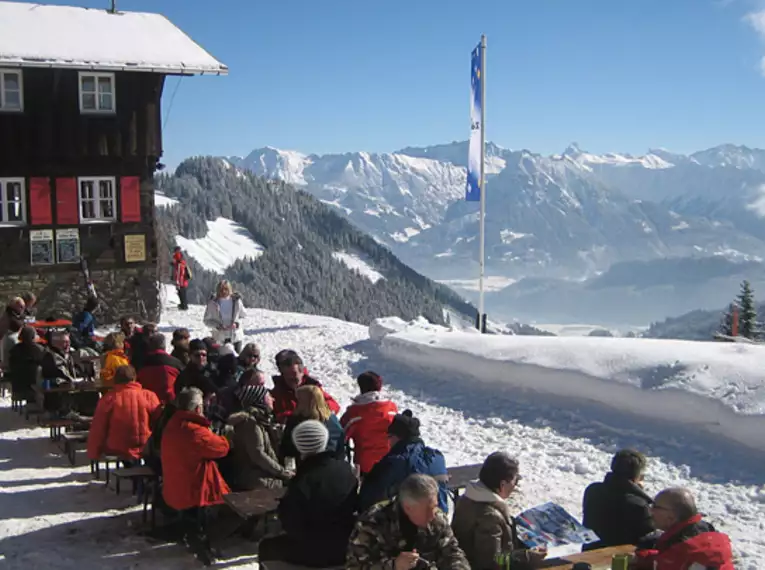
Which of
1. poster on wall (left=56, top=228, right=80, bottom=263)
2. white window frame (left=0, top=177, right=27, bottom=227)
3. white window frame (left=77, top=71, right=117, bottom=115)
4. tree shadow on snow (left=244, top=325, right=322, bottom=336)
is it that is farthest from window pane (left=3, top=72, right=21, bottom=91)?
tree shadow on snow (left=244, top=325, right=322, bottom=336)

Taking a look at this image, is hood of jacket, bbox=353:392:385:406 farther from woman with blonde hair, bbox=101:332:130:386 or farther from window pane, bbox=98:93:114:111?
window pane, bbox=98:93:114:111

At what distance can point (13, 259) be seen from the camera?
19.7 meters

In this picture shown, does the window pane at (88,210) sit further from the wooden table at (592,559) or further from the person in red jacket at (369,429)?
the wooden table at (592,559)

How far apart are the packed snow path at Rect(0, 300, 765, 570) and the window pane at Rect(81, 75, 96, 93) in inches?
400

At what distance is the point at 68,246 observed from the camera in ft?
66.7

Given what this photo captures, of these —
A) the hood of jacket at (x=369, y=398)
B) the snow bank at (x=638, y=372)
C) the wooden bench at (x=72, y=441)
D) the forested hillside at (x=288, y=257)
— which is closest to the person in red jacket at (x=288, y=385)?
the hood of jacket at (x=369, y=398)

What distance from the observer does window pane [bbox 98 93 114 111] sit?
65.5 feet

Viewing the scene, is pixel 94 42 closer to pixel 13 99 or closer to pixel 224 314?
pixel 13 99

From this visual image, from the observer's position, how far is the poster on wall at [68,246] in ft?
66.3

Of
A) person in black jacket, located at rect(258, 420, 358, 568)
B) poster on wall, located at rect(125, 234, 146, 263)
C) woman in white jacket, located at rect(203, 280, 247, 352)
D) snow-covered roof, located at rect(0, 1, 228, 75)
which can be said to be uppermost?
snow-covered roof, located at rect(0, 1, 228, 75)

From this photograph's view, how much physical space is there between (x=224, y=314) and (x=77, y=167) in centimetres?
846

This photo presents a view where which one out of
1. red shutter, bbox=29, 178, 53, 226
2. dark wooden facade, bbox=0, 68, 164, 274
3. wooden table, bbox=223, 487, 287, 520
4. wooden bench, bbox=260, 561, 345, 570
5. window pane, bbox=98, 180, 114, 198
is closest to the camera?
wooden bench, bbox=260, 561, 345, 570

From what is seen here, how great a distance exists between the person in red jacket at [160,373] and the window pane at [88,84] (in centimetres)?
1251

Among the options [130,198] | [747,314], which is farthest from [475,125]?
[747,314]
